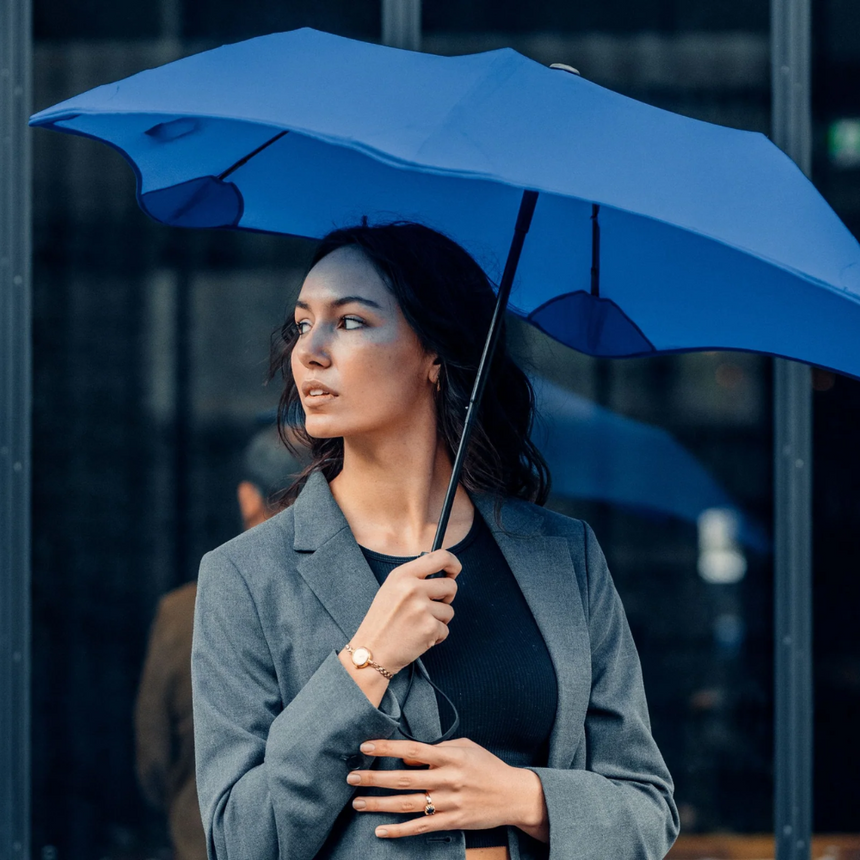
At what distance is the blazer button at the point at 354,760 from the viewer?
1.86m

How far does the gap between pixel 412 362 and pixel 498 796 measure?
0.78 m

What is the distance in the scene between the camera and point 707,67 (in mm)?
4684

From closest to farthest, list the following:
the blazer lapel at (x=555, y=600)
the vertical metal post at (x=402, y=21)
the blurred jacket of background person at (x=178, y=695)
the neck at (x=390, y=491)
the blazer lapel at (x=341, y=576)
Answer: the blazer lapel at (x=341, y=576), the blazer lapel at (x=555, y=600), the neck at (x=390, y=491), the blurred jacket of background person at (x=178, y=695), the vertical metal post at (x=402, y=21)

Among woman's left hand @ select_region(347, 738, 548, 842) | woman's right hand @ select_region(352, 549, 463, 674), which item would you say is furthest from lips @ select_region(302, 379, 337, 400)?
woman's left hand @ select_region(347, 738, 548, 842)

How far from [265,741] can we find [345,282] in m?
0.82

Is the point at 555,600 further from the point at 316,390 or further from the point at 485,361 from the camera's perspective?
the point at 316,390

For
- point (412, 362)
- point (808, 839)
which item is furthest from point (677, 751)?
point (412, 362)

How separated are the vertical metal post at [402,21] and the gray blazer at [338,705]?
9.38ft

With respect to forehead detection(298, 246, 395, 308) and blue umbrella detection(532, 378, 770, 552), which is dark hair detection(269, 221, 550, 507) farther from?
blue umbrella detection(532, 378, 770, 552)

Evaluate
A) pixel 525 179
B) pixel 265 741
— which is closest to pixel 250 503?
pixel 265 741

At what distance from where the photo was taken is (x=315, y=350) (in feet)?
6.93

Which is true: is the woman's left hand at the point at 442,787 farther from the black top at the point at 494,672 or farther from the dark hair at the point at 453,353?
the dark hair at the point at 453,353

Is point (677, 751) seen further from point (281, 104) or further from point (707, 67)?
point (281, 104)

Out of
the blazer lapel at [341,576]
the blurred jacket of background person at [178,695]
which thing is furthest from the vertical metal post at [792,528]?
the blazer lapel at [341,576]
